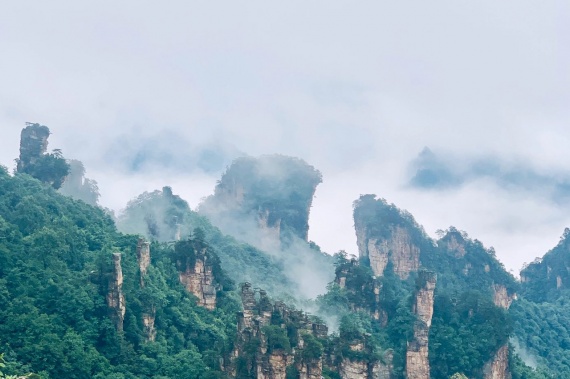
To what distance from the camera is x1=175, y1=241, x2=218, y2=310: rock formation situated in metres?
70.4

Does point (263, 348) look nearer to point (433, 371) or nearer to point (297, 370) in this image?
point (297, 370)

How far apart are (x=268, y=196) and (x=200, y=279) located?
4785 cm

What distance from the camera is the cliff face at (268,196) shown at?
117625 millimetres

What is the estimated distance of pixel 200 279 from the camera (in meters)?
70.8

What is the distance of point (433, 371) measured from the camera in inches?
2894

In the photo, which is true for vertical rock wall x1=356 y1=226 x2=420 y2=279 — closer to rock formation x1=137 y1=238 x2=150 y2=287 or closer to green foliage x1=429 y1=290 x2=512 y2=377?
green foliage x1=429 y1=290 x2=512 y2=377

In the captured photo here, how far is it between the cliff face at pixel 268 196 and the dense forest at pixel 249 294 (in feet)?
0.69

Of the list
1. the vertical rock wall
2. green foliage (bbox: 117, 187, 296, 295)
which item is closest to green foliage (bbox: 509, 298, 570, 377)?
the vertical rock wall

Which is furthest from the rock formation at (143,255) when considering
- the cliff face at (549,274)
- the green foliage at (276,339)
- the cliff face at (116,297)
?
the cliff face at (549,274)

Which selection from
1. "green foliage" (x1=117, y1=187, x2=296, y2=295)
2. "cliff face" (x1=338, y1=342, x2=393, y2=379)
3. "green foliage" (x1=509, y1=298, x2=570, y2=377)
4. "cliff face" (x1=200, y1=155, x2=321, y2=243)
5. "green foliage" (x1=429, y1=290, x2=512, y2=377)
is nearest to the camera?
"cliff face" (x1=338, y1=342, x2=393, y2=379)

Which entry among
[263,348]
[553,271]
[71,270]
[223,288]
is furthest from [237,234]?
[263,348]

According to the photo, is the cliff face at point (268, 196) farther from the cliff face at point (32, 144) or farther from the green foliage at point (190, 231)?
the cliff face at point (32, 144)

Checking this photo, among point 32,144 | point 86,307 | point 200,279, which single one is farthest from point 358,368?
point 32,144

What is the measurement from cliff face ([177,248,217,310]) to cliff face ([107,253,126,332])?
1126cm
